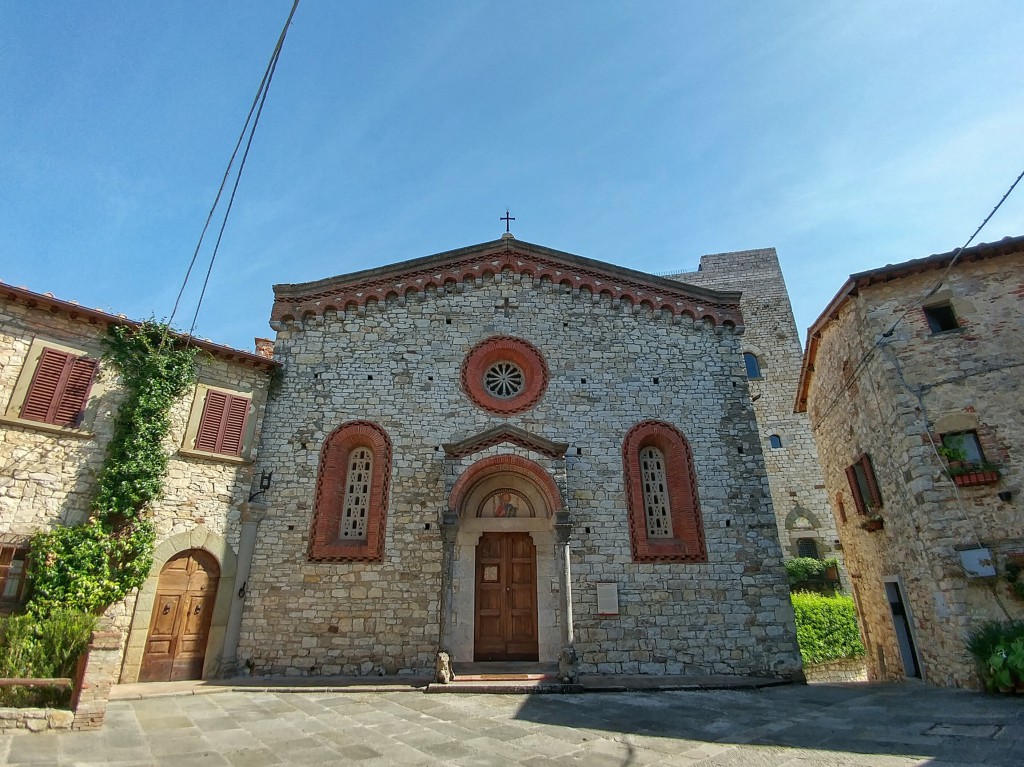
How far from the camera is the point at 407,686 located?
963 centimetres

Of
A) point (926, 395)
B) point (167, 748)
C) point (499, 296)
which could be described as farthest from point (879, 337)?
point (167, 748)

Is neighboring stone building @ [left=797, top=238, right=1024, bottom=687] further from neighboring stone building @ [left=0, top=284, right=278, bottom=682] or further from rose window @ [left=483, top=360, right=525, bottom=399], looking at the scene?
neighboring stone building @ [left=0, top=284, right=278, bottom=682]

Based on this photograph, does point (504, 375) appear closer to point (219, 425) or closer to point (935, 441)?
point (219, 425)

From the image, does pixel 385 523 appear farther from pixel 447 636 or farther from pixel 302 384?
pixel 302 384

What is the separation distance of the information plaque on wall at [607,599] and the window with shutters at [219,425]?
8432 millimetres

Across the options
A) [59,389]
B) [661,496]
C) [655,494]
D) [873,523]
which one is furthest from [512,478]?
[59,389]

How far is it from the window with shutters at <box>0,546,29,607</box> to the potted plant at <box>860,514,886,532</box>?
16858mm

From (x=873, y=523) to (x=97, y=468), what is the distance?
646 inches

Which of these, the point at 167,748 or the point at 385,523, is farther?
the point at 385,523

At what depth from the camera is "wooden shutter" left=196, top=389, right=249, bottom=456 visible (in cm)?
1152

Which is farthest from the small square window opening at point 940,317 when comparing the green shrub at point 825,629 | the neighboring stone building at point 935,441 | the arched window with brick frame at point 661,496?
the green shrub at point 825,629

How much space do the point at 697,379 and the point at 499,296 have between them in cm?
553

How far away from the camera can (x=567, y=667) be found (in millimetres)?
9398

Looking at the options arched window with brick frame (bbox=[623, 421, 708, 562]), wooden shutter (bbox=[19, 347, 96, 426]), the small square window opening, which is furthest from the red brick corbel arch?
the small square window opening
